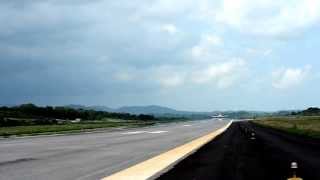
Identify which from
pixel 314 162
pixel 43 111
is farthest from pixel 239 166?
pixel 43 111

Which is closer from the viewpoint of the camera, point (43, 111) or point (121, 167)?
point (121, 167)

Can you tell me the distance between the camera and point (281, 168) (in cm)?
2072

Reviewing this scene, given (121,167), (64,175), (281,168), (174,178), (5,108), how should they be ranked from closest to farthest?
1. (174,178)
2. (64,175)
3. (281,168)
4. (121,167)
5. (5,108)

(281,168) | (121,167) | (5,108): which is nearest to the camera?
(281,168)

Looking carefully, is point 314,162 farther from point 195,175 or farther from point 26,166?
point 26,166

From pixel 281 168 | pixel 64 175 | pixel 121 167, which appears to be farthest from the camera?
pixel 121 167

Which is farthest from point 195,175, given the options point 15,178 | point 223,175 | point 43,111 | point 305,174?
point 43,111

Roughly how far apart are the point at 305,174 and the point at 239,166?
3881mm

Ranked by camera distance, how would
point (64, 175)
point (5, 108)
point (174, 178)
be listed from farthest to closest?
point (5, 108) < point (64, 175) < point (174, 178)

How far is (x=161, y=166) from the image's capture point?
73.9 ft

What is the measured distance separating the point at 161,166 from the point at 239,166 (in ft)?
9.50

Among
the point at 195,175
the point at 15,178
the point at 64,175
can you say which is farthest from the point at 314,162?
the point at 15,178

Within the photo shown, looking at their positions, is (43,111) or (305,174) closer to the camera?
(305,174)

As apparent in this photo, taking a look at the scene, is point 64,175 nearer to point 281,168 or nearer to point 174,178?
point 174,178
